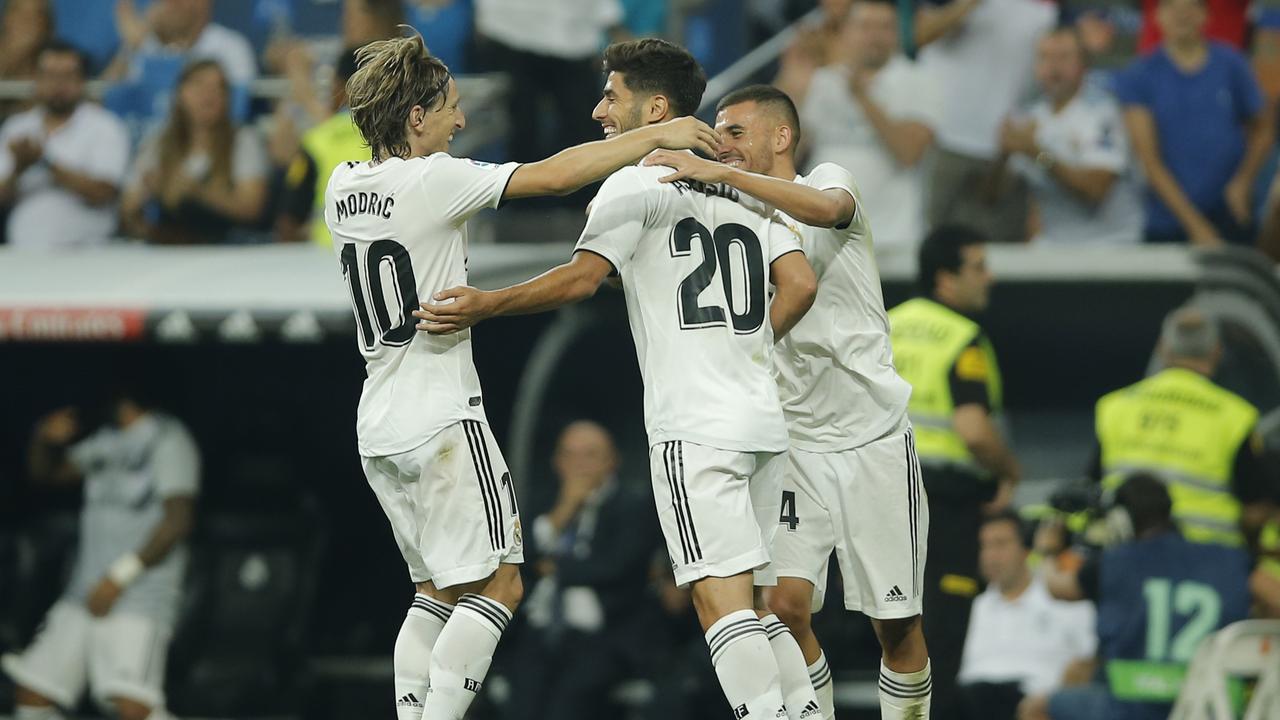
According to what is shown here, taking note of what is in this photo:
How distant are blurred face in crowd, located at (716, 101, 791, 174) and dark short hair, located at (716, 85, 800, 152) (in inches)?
0.6

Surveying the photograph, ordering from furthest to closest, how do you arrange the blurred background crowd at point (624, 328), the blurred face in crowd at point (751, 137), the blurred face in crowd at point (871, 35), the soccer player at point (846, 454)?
the blurred face in crowd at point (871, 35), the blurred background crowd at point (624, 328), the soccer player at point (846, 454), the blurred face in crowd at point (751, 137)

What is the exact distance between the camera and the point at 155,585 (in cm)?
1062

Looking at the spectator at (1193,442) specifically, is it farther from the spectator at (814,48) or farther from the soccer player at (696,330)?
the soccer player at (696,330)

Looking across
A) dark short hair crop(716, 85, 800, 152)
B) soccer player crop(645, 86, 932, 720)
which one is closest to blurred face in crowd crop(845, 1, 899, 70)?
soccer player crop(645, 86, 932, 720)

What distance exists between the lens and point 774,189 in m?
5.52

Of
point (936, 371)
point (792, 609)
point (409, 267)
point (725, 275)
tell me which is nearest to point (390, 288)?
point (409, 267)

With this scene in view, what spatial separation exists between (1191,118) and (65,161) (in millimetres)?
6126

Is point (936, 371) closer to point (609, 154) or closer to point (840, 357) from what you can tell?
point (840, 357)

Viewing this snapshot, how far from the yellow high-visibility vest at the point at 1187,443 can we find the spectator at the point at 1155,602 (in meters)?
0.19

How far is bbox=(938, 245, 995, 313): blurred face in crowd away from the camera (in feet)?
25.6

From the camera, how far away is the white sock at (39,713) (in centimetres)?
1063

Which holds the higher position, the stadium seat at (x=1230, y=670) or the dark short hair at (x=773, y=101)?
the dark short hair at (x=773, y=101)

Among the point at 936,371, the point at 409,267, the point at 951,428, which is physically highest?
the point at 409,267

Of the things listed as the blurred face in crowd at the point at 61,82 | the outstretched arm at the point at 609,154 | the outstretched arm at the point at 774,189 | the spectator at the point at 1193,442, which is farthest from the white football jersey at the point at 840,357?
the blurred face in crowd at the point at 61,82
